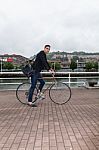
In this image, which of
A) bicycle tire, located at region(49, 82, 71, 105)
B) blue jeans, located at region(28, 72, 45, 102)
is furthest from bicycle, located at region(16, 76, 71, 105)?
blue jeans, located at region(28, 72, 45, 102)

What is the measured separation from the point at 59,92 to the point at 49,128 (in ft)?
10.8

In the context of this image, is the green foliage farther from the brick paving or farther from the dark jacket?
the brick paving

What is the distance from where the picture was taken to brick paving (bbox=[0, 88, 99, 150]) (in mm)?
3973

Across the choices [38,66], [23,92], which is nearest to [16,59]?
[23,92]

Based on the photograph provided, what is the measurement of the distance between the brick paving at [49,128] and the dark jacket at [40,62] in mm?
1175

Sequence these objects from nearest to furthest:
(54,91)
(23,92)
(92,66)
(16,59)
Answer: (23,92)
(54,91)
(16,59)
(92,66)

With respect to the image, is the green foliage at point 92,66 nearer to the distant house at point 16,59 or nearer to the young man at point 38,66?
the distant house at point 16,59

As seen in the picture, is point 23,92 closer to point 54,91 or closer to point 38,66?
point 54,91

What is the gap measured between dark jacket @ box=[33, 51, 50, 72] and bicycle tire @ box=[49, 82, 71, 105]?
0.84m

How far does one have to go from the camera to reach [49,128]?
194 inches

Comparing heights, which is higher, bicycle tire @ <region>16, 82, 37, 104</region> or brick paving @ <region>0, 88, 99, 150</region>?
bicycle tire @ <region>16, 82, 37, 104</region>

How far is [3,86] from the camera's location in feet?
41.0

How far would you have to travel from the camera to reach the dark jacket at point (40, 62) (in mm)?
7422

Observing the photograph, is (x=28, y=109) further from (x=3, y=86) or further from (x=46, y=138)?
(x=3, y=86)
